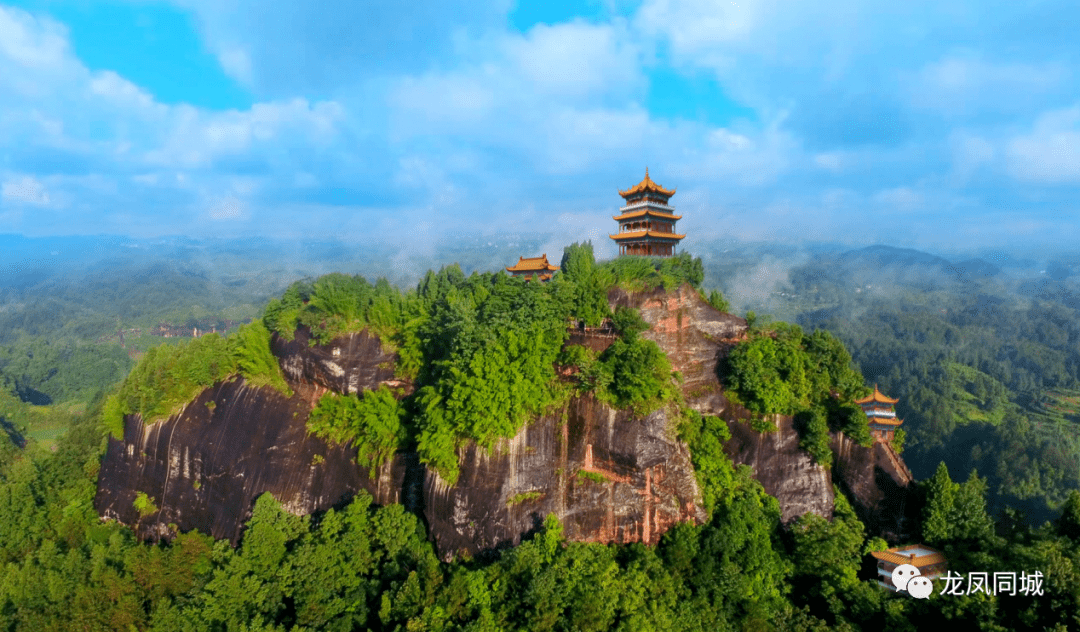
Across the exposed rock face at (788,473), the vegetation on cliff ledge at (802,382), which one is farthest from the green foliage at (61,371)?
the exposed rock face at (788,473)

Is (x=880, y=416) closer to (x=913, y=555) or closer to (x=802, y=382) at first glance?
(x=802, y=382)

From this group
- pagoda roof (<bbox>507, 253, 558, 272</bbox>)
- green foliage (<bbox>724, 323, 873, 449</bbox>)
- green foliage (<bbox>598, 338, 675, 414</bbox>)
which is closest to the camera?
green foliage (<bbox>598, 338, 675, 414</bbox>)

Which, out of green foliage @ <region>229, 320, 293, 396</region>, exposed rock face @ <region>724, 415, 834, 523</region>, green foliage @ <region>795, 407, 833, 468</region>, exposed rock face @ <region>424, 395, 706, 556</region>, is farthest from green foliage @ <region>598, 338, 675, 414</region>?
green foliage @ <region>229, 320, 293, 396</region>

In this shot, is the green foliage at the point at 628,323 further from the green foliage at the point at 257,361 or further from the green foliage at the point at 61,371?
the green foliage at the point at 61,371

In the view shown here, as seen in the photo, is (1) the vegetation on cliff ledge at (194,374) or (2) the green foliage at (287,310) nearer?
(1) the vegetation on cliff ledge at (194,374)

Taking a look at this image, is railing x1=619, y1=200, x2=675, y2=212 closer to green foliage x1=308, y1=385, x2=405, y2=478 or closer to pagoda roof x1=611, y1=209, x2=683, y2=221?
pagoda roof x1=611, y1=209, x2=683, y2=221

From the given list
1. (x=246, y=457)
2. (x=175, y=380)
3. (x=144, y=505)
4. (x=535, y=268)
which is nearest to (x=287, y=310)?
(x=175, y=380)
